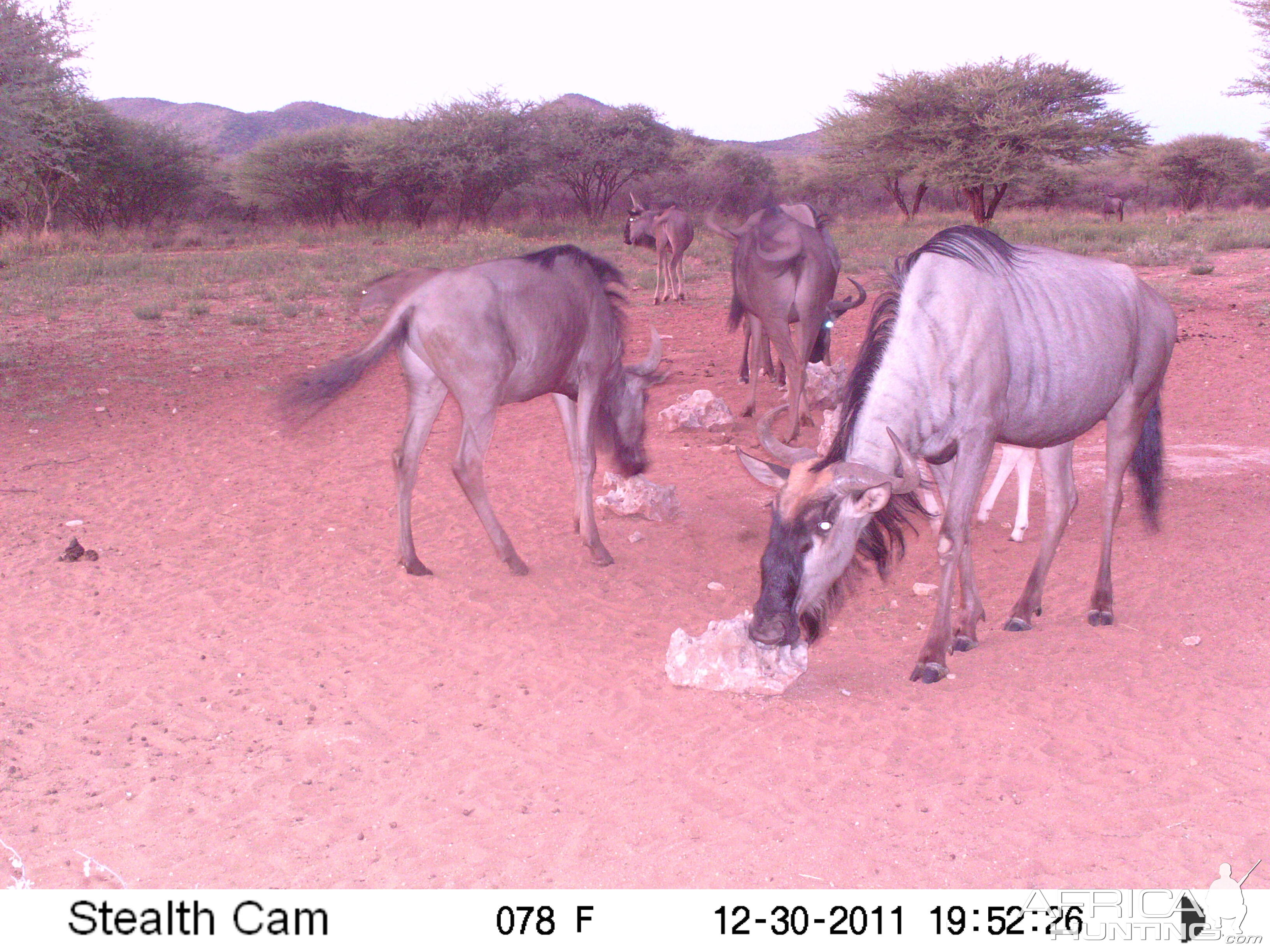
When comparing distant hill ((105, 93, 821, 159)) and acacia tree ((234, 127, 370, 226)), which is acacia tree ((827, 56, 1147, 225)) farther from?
distant hill ((105, 93, 821, 159))

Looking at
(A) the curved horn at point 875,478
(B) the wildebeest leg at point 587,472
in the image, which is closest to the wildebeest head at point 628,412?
(B) the wildebeest leg at point 587,472

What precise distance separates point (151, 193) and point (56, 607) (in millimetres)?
Answer: 33226

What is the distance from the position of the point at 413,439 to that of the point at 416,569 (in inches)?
29.4

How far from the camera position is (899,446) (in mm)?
3523

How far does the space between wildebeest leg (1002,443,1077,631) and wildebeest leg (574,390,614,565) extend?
7.37ft

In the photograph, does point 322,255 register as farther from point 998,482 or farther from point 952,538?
point 952,538

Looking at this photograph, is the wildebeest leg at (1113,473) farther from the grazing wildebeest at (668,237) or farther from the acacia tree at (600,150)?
the acacia tree at (600,150)

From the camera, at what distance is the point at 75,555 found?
532 cm

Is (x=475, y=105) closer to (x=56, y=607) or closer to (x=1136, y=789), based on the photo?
(x=56, y=607)

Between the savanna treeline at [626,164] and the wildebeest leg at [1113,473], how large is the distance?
1886cm

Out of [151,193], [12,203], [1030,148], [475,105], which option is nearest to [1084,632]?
[1030,148]

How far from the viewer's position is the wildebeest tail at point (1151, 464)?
206 inches

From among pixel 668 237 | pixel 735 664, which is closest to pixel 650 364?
pixel 735 664

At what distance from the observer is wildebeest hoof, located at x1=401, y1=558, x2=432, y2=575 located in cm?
536
